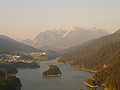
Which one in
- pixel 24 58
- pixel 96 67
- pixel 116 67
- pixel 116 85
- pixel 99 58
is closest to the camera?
pixel 116 85

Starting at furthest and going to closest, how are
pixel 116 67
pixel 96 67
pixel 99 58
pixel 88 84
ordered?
pixel 99 58
pixel 96 67
pixel 116 67
pixel 88 84

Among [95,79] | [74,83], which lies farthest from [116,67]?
[74,83]

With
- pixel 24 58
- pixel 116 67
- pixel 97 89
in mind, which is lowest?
pixel 97 89

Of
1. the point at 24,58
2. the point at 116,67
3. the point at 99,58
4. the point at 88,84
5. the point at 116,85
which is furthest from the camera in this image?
the point at 24,58

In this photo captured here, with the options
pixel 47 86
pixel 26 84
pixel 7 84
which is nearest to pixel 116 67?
pixel 47 86

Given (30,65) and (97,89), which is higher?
(30,65)

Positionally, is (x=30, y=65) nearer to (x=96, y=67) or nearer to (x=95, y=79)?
(x=96, y=67)

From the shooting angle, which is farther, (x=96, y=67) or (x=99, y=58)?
(x=99, y=58)

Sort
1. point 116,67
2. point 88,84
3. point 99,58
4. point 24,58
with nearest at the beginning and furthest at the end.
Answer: point 88,84 < point 116,67 < point 99,58 < point 24,58

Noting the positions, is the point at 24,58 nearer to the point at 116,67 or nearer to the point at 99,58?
the point at 99,58
